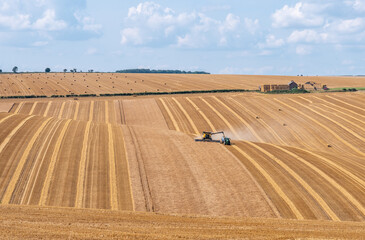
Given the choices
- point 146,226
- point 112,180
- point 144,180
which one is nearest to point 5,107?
point 112,180

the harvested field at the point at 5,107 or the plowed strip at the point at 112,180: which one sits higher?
the harvested field at the point at 5,107

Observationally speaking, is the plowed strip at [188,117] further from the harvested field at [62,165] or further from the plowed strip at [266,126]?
the harvested field at [62,165]

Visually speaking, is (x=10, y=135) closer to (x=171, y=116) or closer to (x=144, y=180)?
(x=144, y=180)

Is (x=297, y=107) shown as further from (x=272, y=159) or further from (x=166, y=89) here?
(x=166, y=89)

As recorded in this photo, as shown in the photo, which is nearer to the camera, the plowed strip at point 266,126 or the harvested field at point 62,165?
the harvested field at point 62,165

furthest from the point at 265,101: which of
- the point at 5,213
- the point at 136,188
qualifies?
the point at 5,213

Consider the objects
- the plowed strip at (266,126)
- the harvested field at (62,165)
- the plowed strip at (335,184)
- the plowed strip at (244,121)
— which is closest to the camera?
the harvested field at (62,165)

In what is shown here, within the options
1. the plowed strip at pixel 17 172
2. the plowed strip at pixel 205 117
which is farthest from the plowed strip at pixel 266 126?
the plowed strip at pixel 17 172

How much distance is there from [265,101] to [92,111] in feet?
101

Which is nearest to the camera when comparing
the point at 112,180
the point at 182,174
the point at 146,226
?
the point at 146,226

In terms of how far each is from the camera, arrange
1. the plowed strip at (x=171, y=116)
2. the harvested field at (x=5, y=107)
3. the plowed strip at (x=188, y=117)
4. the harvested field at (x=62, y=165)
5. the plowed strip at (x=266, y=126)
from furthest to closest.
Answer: the harvested field at (x=5, y=107), the plowed strip at (x=171, y=116), the plowed strip at (x=188, y=117), the plowed strip at (x=266, y=126), the harvested field at (x=62, y=165)

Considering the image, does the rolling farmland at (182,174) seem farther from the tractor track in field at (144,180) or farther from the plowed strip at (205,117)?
the plowed strip at (205,117)

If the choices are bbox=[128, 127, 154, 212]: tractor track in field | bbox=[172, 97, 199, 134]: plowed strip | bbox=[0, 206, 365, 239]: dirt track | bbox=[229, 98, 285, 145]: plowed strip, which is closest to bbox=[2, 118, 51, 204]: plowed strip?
bbox=[0, 206, 365, 239]: dirt track

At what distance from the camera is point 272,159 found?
41.1 meters
